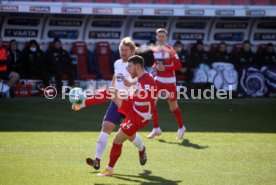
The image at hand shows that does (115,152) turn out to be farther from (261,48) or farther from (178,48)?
(261,48)

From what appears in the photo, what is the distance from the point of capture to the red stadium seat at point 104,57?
19.0m

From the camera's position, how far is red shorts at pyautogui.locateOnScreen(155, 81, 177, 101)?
1235 cm

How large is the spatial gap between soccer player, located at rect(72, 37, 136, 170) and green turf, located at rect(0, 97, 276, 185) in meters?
0.35

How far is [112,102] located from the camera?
9.32 meters

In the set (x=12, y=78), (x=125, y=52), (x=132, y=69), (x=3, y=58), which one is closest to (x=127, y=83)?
(x=125, y=52)

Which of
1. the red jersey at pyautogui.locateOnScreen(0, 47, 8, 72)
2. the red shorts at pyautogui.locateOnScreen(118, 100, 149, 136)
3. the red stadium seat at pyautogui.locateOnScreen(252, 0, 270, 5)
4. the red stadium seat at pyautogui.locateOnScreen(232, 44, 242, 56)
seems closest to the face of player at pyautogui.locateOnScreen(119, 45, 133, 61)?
the red shorts at pyautogui.locateOnScreen(118, 100, 149, 136)

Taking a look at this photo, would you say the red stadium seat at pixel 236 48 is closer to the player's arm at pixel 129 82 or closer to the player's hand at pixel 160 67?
the player's hand at pixel 160 67

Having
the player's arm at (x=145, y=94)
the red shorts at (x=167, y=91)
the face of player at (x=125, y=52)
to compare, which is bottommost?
the red shorts at (x=167, y=91)

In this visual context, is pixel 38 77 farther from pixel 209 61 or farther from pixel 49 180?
pixel 49 180

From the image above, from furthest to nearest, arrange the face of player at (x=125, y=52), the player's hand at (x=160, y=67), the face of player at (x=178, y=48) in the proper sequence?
the face of player at (x=178, y=48) < the player's hand at (x=160, y=67) < the face of player at (x=125, y=52)

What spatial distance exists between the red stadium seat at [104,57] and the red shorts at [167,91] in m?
6.61

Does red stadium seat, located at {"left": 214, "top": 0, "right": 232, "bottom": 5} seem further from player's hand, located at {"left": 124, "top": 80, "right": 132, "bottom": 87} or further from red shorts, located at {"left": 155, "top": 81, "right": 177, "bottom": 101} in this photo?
player's hand, located at {"left": 124, "top": 80, "right": 132, "bottom": 87}

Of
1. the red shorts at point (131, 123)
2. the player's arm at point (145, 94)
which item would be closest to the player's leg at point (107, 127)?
the red shorts at point (131, 123)

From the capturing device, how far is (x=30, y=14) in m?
18.8
